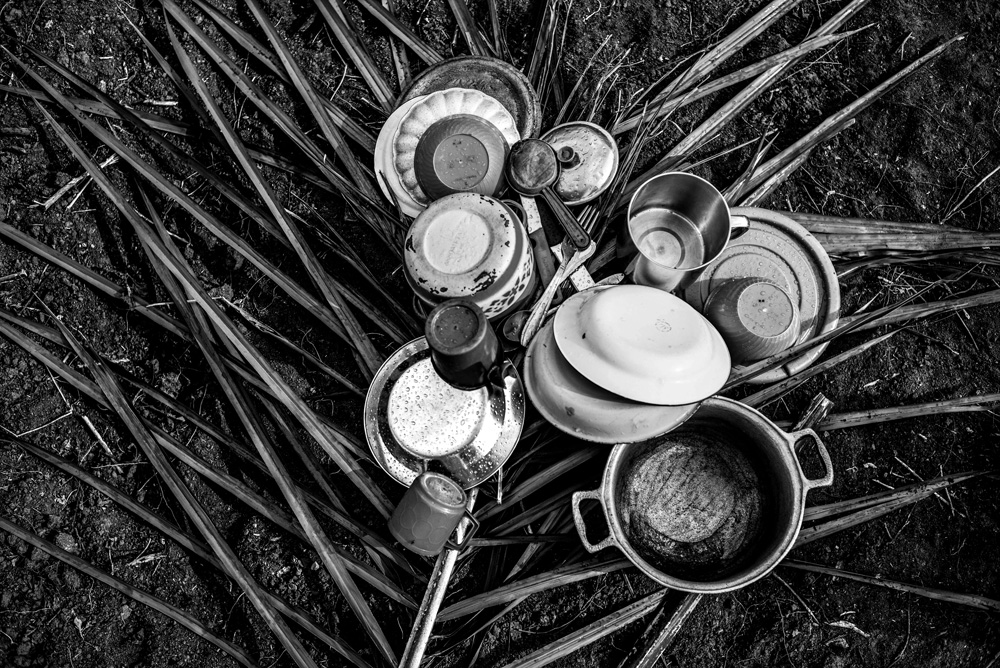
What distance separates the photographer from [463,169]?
1622 millimetres

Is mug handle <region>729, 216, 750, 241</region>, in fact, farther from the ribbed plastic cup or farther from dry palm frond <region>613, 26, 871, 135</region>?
dry palm frond <region>613, 26, 871, 135</region>

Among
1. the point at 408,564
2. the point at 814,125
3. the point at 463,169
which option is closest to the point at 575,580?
the point at 408,564

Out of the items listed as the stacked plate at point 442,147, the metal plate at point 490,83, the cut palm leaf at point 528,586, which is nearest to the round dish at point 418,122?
the stacked plate at point 442,147

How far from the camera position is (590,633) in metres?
1.53

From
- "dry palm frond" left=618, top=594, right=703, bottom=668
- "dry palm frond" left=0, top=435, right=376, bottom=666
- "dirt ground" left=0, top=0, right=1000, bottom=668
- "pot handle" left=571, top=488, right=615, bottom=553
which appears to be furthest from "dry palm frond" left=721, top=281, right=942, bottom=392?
"dry palm frond" left=0, top=435, right=376, bottom=666

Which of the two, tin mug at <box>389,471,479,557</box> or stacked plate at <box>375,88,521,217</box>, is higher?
stacked plate at <box>375,88,521,217</box>

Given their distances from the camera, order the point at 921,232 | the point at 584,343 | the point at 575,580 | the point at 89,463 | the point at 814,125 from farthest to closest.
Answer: the point at 814,125 → the point at 921,232 → the point at 89,463 → the point at 575,580 → the point at 584,343

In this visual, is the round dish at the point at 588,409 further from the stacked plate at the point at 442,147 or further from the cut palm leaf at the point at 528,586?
the stacked plate at the point at 442,147

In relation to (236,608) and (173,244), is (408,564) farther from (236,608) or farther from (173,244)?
(173,244)

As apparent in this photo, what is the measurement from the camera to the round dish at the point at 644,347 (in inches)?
51.7

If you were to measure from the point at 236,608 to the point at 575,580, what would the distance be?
2.64 ft

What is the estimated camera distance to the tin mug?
4.55ft

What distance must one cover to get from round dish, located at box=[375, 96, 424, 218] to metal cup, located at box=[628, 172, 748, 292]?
555 millimetres

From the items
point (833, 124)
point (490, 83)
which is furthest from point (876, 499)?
point (490, 83)
